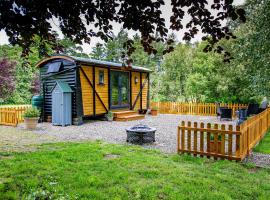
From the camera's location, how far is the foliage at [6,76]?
2464 cm

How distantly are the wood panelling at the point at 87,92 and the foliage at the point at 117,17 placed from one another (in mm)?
9357

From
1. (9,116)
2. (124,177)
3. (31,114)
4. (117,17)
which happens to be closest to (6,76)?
(9,116)

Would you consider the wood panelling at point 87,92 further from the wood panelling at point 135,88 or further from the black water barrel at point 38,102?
the wood panelling at point 135,88

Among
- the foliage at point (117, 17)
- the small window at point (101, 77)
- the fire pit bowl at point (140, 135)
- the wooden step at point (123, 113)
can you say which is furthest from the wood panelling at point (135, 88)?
the foliage at point (117, 17)

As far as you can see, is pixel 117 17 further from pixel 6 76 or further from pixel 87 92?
pixel 6 76

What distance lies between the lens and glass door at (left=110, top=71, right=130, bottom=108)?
15281 mm

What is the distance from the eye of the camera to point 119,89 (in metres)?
Answer: 15.8

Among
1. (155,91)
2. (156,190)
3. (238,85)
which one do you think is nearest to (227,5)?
(156,190)

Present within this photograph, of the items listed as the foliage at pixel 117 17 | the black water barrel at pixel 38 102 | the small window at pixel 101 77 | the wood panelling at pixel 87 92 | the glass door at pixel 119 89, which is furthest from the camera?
the glass door at pixel 119 89

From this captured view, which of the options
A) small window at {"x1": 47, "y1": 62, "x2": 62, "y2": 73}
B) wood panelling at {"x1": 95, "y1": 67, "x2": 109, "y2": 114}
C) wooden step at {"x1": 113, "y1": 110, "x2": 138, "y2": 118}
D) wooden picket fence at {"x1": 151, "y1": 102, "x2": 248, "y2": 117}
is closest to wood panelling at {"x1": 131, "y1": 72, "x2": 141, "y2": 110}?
wooden step at {"x1": 113, "y1": 110, "x2": 138, "y2": 118}

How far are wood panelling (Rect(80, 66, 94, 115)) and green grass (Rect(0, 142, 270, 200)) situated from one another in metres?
6.97

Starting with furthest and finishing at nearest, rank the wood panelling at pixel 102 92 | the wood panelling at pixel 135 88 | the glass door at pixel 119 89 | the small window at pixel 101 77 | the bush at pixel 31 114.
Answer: the wood panelling at pixel 135 88 → the glass door at pixel 119 89 → the small window at pixel 101 77 → the wood panelling at pixel 102 92 → the bush at pixel 31 114

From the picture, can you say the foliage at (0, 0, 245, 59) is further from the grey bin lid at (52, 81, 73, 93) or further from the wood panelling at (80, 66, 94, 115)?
the wood panelling at (80, 66, 94, 115)

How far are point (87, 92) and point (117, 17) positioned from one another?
1007cm
